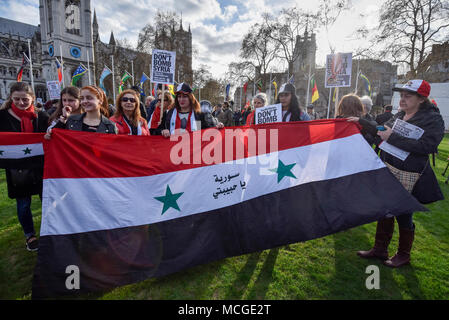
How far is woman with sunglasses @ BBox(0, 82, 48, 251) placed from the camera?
9.41 feet

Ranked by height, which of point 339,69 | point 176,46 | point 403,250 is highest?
point 176,46

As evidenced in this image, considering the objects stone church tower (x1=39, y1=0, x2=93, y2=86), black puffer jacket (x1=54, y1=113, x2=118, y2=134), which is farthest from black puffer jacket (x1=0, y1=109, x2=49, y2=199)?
stone church tower (x1=39, y1=0, x2=93, y2=86)

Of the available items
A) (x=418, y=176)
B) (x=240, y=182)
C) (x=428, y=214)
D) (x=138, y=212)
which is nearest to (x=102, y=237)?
(x=138, y=212)

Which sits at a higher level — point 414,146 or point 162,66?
point 162,66

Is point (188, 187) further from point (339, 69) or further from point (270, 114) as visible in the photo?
point (339, 69)

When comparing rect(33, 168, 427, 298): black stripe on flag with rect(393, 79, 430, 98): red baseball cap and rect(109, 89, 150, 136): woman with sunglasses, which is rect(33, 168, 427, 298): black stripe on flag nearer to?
rect(393, 79, 430, 98): red baseball cap

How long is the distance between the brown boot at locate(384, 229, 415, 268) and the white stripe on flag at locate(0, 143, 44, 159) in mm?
4694

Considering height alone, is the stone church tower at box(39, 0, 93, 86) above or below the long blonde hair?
above

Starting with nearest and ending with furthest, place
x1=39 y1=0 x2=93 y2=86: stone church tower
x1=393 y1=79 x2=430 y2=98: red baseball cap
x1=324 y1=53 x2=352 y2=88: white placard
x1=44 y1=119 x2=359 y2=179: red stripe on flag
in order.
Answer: x1=44 y1=119 x2=359 y2=179: red stripe on flag → x1=393 y1=79 x2=430 y2=98: red baseball cap → x1=324 y1=53 x2=352 y2=88: white placard → x1=39 y1=0 x2=93 y2=86: stone church tower

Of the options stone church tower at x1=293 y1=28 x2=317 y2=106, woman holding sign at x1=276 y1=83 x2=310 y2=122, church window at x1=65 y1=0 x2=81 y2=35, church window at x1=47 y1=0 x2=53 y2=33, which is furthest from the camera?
church window at x1=65 y1=0 x2=81 y2=35

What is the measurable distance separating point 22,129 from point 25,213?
Result: 112 cm

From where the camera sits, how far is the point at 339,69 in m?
5.84

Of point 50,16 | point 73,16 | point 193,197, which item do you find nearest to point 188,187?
point 193,197

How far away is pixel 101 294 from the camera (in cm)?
241
